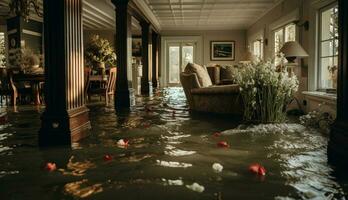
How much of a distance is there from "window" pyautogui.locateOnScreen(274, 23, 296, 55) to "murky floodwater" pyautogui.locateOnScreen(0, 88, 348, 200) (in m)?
4.54

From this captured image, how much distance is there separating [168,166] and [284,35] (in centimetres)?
722

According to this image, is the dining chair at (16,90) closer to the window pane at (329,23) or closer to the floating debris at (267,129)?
the floating debris at (267,129)

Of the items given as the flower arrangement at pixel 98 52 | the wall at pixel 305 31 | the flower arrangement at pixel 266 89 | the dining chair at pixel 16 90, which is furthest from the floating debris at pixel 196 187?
the flower arrangement at pixel 98 52

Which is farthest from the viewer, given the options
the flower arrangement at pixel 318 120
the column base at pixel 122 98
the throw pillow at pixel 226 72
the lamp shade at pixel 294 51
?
the throw pillow at pixel 226 72

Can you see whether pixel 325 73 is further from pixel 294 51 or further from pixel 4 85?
pixel 4 85

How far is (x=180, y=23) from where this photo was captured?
1402 cm

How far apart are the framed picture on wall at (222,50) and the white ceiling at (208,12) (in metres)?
0.95

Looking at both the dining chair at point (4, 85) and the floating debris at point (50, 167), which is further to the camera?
the dining chair at point (4, 85)

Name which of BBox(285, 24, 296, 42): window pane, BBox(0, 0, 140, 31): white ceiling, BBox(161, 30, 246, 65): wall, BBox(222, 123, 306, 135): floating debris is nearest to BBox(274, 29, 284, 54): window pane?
BBox(285, 24, 296, 42): window pane

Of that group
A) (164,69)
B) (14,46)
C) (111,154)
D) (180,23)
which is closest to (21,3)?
(111,154)

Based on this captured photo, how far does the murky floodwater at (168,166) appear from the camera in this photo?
6.79 feet

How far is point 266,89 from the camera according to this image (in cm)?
465

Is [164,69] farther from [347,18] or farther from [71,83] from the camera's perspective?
[347,18]

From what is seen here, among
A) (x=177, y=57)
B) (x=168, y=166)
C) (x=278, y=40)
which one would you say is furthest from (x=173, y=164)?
(x=177, y=57)
